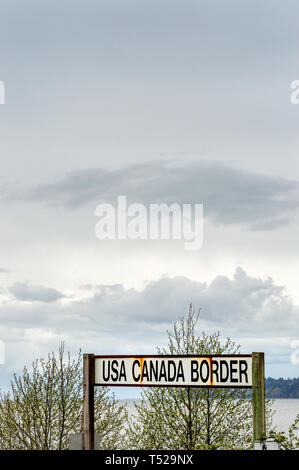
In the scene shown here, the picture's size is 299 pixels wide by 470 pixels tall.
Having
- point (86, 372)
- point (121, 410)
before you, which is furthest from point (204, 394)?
point (86, 372)

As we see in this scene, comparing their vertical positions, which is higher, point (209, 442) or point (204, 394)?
point (204, 394)

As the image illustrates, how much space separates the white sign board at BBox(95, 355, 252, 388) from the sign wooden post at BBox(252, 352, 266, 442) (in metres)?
0.10

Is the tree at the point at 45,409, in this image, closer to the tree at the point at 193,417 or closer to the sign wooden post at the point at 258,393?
the tree at the point at 193,417

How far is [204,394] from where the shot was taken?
30.3 meters

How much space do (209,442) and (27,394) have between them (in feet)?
27.4

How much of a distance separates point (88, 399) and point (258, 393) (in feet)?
11.3

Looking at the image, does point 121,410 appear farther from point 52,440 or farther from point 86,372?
point 86,372

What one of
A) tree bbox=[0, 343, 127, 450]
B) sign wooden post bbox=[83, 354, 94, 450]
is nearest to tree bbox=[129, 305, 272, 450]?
tree bbox=[0, 343, 127, 450]

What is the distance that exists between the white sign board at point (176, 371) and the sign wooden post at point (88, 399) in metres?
0.18

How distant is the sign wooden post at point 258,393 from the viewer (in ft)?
40.1

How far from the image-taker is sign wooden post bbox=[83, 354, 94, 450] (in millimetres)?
13422

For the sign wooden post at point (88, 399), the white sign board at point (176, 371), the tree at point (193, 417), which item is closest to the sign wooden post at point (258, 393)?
the white sign board at point (176, 371)

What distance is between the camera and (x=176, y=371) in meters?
12.7

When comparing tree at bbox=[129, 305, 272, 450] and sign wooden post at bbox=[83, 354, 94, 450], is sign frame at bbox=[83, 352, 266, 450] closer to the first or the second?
sign wooden post at bbox=[83, 354, 94, 450]
